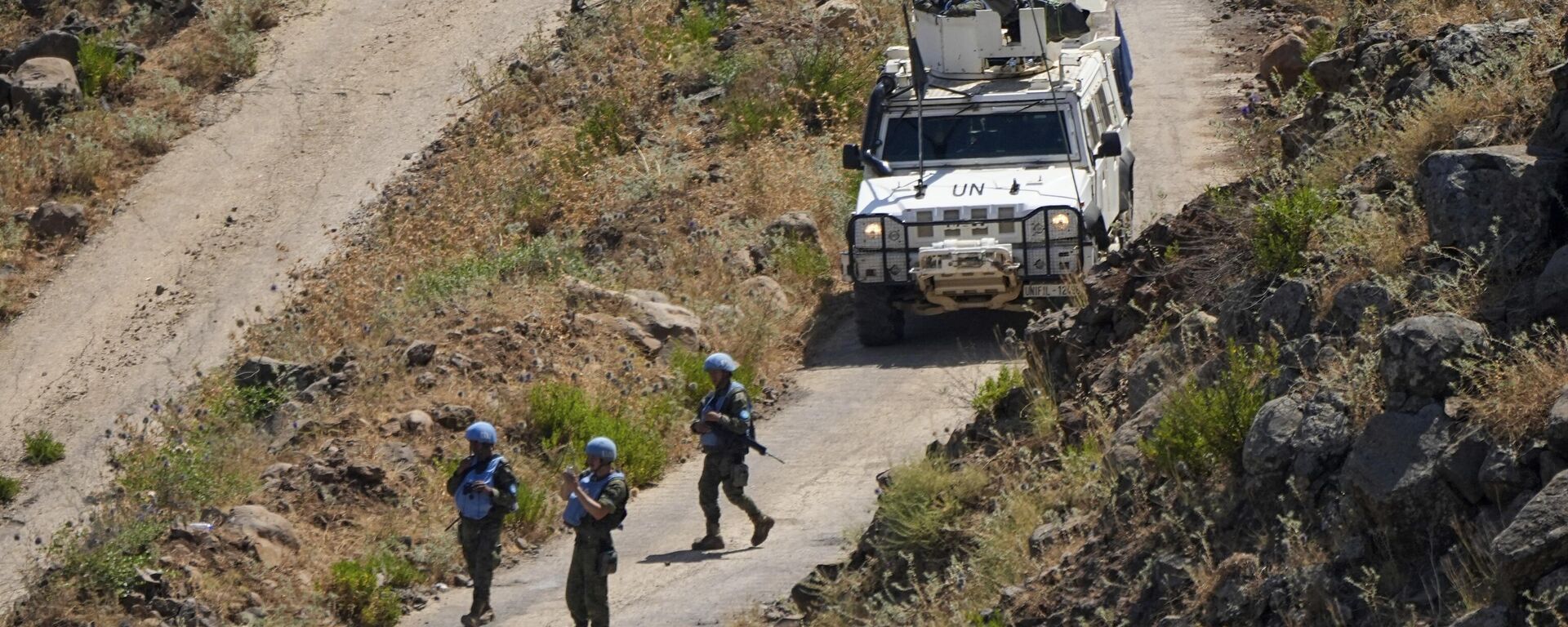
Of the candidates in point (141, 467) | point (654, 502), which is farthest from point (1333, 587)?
point (141, 467)

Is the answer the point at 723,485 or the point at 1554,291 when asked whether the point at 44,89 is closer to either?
the point at 723,485

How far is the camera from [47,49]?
23.5 m

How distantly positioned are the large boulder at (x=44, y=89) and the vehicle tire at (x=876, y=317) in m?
12.5

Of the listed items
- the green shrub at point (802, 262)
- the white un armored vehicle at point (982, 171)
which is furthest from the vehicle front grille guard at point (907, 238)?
the green shrub at point (802, 262)

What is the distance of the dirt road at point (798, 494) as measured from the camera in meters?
10.4


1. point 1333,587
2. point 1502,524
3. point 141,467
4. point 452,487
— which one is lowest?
point 141,467

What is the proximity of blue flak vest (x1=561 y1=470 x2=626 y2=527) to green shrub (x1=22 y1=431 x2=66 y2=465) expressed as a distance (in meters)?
8.44

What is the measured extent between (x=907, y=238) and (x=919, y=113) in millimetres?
1292

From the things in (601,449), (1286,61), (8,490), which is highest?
(601,449)

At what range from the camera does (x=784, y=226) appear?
1708cm

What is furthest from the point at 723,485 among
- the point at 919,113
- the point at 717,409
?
the point at 919,113

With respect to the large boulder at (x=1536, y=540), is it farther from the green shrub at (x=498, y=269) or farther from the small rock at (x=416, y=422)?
the green shrub at (x=498, y=269)

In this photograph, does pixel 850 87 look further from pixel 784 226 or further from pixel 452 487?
pixel 452 487

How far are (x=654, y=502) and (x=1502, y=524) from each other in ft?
24.5
